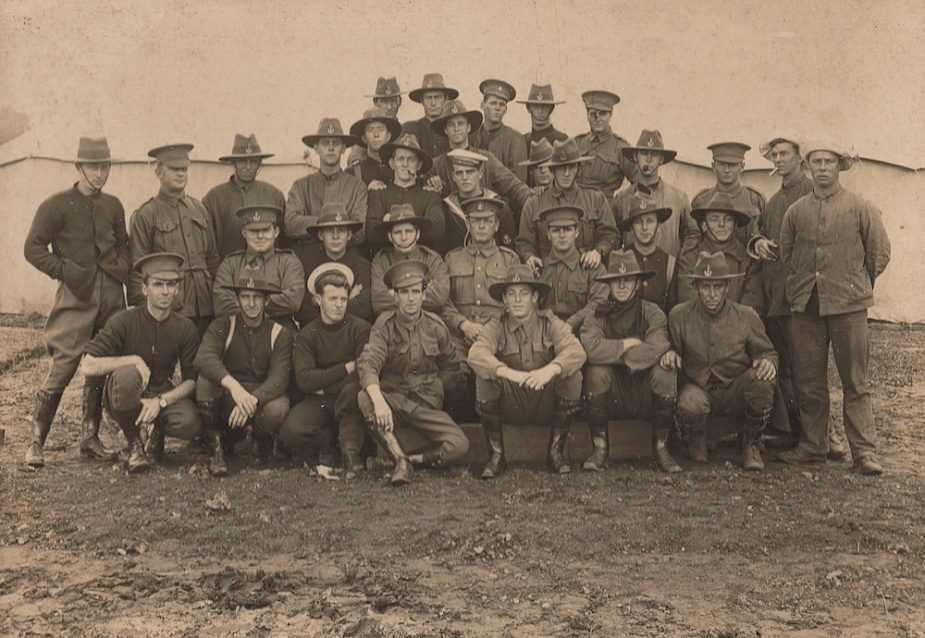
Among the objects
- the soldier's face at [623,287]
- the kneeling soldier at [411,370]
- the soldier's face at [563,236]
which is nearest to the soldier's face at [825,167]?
the soldier's face at [623,287]

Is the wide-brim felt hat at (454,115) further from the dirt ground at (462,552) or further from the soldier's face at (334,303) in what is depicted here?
the dirt ground at (462,552)

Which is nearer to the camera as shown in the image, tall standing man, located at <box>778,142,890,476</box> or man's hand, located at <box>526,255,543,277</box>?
tall standing man, located at <box>778,142,890,476</box>

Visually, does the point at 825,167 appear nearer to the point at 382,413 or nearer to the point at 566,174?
the point at 566,174

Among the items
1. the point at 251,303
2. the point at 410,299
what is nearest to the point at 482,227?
the point at 410,299

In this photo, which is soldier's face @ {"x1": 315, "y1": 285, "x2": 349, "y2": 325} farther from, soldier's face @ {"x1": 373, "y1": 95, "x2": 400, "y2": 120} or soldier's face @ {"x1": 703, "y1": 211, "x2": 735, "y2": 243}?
soldier's face @ {"x1": 703, "y1": 211, "x2": 735, "y2": 243}

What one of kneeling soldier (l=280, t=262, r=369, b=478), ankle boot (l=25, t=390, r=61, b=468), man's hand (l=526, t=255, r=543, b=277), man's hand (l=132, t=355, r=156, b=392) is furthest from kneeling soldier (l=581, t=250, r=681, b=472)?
ankle boot (l=25, t=390, r=61, b=468)

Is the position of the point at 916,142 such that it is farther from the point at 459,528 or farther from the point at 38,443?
the point at 38,443
